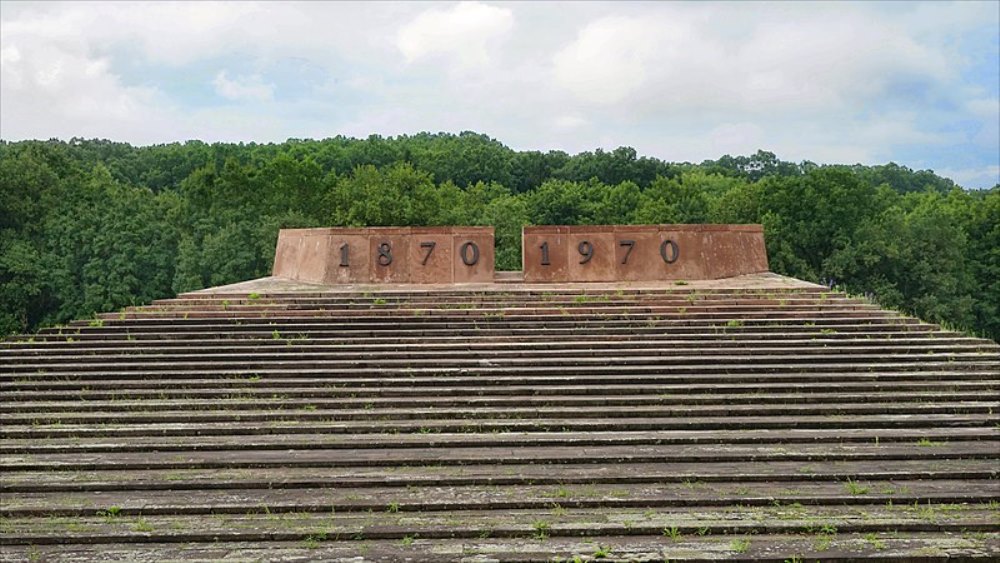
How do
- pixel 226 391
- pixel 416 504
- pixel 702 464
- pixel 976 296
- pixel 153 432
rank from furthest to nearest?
pixel 976 296, pixel 226 391, pixel 153 432, pixel 702 464, pixel 416 504

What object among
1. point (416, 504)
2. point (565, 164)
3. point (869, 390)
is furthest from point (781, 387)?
point (565, 164)

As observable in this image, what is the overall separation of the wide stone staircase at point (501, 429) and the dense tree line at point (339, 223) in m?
15.2

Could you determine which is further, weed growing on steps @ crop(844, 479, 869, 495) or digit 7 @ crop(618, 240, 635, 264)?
digit 7 @ crop(618, 240, 635, 264)

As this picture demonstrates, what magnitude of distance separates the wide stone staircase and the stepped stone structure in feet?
0.08

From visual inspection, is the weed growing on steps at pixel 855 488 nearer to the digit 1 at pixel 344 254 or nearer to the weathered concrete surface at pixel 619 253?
the weathered concrete surface at pixel 619 253

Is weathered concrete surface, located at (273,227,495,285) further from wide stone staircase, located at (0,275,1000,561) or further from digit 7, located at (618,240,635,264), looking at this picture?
digit 7, located at (618,240,635,264)

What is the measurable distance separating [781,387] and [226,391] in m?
5.63

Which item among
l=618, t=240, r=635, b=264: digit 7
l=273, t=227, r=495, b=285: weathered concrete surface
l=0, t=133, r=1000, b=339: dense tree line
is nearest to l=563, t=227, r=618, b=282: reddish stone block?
l=618, t=240, r=635, b=264: digit 7

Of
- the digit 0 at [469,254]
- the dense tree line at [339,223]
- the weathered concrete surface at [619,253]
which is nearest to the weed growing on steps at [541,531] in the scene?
the weathered concrete surface at [619,253]

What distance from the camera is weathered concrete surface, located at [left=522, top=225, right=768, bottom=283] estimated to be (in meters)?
11.8

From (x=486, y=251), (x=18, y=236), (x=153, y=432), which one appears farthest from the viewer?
(x=18, y=236)

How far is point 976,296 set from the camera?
28.0 meters

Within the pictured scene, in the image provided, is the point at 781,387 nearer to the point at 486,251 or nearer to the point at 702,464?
the point at 702,464

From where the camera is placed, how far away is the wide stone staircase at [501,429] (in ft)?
18.4
